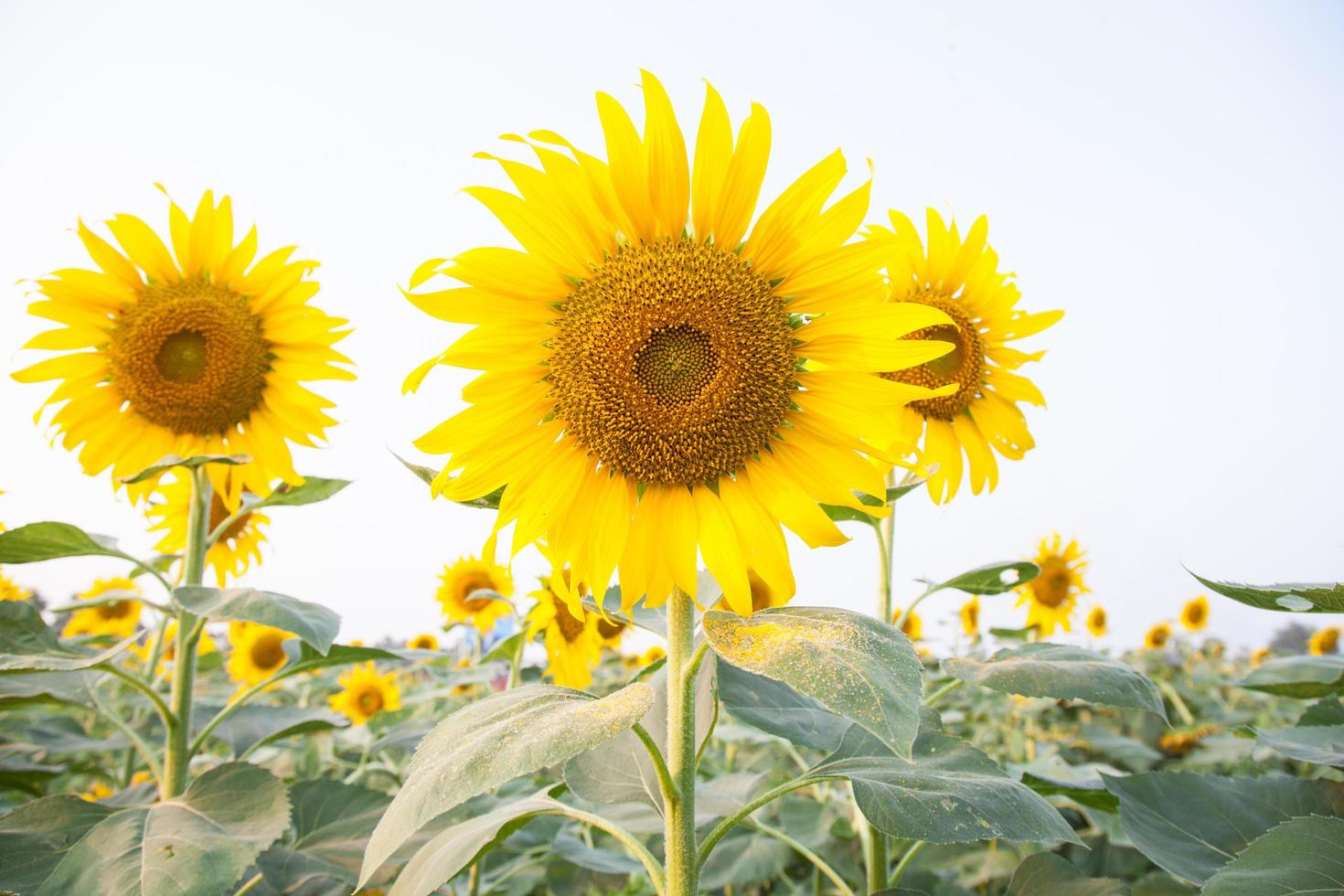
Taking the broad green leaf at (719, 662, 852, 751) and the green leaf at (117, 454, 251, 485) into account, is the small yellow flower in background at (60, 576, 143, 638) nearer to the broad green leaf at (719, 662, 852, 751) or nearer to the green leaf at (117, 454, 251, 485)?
the green leaf at (117, 454, 251, 485)

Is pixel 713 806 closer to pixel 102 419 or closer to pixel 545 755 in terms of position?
pixel 545 755

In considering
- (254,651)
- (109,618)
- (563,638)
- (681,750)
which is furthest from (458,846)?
(109,618)

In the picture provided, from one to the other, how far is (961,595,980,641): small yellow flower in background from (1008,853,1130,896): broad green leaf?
12.1ft

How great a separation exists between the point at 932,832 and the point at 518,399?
106 centimetres

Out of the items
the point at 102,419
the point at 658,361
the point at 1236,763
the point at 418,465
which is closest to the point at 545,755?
the point at 418,465

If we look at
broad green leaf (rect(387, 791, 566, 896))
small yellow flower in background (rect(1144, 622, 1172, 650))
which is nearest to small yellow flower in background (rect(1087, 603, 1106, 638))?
small yellow flower in background (rect(1144, 622, 1172, 650))

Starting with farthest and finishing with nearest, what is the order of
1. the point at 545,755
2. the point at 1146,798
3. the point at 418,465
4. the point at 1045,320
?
1. the point at 1045,320
2. the point at 1146,798
3. the point at 418,465
4. the point at 545,755

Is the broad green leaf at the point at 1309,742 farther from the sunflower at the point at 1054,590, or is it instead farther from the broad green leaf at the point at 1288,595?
the sunflower at the point at 1054,590

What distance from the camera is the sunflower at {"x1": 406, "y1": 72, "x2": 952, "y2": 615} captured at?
1611mm

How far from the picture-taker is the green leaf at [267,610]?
202cm

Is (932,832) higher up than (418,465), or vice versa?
(418,465)

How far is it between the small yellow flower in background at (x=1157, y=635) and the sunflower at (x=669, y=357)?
7677 millimetres

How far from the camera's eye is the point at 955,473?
2.70 metres

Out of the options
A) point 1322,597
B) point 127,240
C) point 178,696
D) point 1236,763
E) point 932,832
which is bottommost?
point 1236,763
